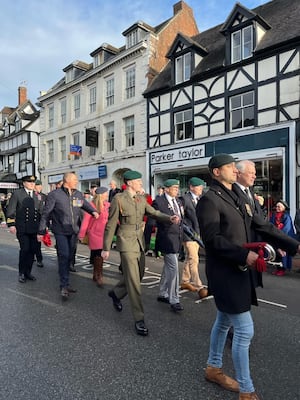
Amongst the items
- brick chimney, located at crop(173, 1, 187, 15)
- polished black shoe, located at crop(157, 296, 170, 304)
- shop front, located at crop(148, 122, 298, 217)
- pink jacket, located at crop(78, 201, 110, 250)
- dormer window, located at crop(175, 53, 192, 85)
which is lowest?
polished black shoe, located at crop(157, 296, 170, 304)

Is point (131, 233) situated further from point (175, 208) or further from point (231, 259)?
point (231, 259)

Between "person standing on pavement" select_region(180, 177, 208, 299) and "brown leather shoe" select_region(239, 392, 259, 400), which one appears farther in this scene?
"person standing on pavement" select_region(180, 177, 208, 299)

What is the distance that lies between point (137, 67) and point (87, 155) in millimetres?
6870

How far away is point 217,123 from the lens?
15.2m

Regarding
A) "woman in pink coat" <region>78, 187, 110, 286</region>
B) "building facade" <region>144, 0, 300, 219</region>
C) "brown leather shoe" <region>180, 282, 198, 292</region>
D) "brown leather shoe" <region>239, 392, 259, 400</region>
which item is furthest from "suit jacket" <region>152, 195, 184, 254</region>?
"building facade" <region>144, 0, 300, 219</region>

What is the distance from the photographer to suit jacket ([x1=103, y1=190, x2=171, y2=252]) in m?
4.01

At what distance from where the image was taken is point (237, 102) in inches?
570

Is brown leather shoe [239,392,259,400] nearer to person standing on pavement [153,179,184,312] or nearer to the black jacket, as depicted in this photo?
person standing on pavement [153,179,184,312]

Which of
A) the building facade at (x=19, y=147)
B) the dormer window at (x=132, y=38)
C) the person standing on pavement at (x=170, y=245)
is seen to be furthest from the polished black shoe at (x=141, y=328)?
the building facade at (x=19, y=147)

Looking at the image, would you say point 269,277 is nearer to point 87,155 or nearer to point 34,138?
point 87,155

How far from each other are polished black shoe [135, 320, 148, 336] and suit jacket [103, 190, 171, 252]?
2.79 ft

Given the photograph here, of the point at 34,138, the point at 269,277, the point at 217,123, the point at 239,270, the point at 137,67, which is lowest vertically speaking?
the point at 269,277

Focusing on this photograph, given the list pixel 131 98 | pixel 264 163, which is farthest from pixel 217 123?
pixel 131 98

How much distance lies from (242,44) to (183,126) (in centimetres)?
453
